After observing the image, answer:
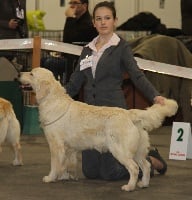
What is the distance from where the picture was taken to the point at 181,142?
571 cm

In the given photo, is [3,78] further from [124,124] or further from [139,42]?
[124,124]

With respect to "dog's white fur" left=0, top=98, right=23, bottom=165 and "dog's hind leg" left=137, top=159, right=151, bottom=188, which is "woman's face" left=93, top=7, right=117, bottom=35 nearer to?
"dog's hind leg" left=137, top=159, right=151, bottom=188

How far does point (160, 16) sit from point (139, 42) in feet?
12.7

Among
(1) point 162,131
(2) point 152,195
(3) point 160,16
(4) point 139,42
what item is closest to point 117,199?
(2) point 152,195

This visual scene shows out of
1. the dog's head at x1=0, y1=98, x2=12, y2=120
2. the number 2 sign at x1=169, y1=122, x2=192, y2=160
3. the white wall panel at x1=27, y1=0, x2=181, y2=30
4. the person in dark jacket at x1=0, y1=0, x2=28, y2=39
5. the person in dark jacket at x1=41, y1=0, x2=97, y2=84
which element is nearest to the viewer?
the dog's head at x1=0, y1=98, x2=12, y2=120

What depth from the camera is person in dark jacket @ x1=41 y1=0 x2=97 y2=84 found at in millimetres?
7770

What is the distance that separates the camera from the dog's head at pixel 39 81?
14.8 feet

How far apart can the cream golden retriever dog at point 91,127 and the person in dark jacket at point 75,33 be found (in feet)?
10.5

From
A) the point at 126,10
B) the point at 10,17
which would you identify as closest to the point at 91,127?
the point at 10,17

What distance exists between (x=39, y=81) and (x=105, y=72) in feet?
1.59

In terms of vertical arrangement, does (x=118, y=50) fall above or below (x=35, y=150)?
above

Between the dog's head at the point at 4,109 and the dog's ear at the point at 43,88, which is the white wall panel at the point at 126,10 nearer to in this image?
the dog's head at the point at 4,109

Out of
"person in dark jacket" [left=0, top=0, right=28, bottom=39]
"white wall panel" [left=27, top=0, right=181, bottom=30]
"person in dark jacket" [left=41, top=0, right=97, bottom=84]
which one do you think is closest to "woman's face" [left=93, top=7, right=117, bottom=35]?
"person in dark jacket" [left=0, top=0, right=28, bottom=39]

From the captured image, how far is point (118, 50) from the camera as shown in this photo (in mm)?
4543
